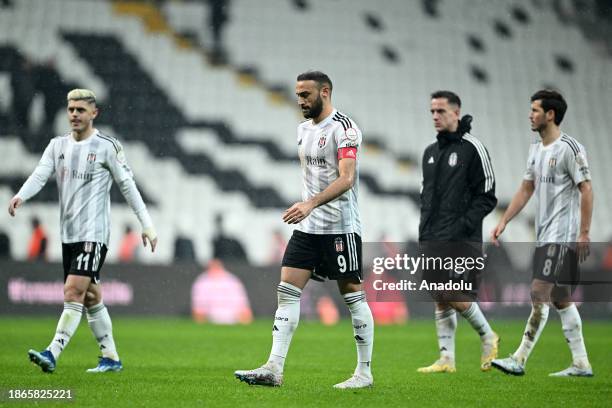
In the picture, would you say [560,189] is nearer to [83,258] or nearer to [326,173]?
[326,173]

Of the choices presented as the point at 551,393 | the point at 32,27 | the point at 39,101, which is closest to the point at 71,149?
the point at 551,393

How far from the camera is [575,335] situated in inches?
347

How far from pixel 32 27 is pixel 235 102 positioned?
5165 mm

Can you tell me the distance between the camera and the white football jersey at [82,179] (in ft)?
26.5

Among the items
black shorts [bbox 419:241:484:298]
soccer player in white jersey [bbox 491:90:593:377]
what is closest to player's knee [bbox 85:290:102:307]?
black shorts [bbox 419:241:484:298]

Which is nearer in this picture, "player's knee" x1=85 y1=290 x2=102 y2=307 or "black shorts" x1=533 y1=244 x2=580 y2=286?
"player's knee" x1=85 y1=290 x2=102 y2=307

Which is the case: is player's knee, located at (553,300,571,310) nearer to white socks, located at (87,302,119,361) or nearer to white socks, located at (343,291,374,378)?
white socks, located at (343,291,374,378)

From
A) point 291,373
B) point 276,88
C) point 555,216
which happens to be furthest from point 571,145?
point 276,88

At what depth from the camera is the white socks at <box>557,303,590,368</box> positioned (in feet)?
28.8

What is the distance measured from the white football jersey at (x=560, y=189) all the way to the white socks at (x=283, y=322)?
8.56 ft

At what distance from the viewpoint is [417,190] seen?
23969 millimetres

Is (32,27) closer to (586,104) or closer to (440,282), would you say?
(586,104)

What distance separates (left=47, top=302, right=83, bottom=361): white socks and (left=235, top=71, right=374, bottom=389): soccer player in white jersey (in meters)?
1.67

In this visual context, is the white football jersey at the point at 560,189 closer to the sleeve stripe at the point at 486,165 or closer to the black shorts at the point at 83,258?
the sleeve stripe at the point at 486,165
